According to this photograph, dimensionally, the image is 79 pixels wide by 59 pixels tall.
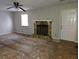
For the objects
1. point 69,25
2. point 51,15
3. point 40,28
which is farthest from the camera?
point 40,28

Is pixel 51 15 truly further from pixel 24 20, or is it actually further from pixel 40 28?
pixel 24 20

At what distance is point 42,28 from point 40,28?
20cm

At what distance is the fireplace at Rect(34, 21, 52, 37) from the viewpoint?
677cm

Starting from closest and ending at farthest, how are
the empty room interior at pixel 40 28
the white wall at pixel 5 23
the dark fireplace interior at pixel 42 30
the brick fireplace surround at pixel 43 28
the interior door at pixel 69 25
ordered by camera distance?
the empty room interior at pixel 40 28 → the interior door at pixel 69 25 → the brick fireplace surround at pixel 43 28 → the dark fireplace interior at pixel 42 30 → the white wall at pixel 5 23

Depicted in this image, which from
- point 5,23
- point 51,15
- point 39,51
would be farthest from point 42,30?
point 5,23

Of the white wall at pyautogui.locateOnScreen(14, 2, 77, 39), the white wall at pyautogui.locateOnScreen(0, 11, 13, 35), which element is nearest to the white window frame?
the white wall at pyautogui.locateOnScreen(14, 2, 77, 39)

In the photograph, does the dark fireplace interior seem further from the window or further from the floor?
the floor

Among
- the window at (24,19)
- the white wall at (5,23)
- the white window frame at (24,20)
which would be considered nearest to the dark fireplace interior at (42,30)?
the white window frame at (24,20)

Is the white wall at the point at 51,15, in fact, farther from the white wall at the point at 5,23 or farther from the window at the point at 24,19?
the white wall at the point at 5,23

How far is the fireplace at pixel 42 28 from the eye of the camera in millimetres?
6766

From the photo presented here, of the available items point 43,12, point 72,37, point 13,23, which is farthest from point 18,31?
point 72,37

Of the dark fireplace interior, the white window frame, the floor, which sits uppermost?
the white window frame

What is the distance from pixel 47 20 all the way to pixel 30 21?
198 cm

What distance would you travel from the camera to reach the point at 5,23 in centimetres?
905
